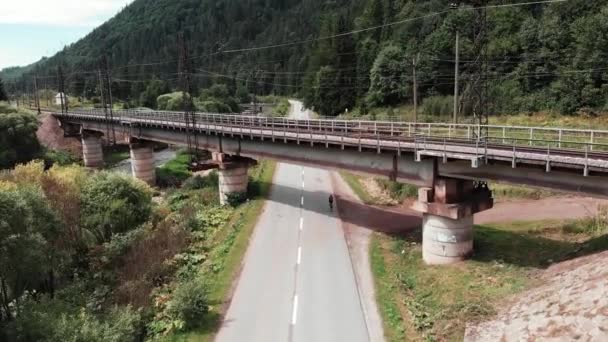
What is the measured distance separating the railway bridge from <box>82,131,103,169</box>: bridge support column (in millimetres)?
47867

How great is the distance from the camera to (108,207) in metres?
39.9

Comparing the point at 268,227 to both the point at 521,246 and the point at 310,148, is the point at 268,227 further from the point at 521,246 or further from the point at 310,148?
the point at 521,246

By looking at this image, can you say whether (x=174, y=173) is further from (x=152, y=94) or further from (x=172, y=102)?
(x=152, y=94)

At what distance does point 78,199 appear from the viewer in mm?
39656

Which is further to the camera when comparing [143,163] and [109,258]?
[143,163]

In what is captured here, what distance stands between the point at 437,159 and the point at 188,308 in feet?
55.9

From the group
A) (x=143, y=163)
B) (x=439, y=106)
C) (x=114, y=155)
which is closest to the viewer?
(x=143, y=163)

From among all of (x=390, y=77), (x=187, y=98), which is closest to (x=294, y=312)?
(x=187, y=98)

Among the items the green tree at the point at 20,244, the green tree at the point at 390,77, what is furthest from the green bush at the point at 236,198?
the green tree at the point at 390,77

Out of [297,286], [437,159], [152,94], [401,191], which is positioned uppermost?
[152,94]

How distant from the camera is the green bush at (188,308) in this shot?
77.2 feet

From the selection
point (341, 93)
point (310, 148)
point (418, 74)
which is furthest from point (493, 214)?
point (341, 93)

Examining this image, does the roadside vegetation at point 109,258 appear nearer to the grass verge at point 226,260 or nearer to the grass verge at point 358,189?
the grass verge at point 226,260

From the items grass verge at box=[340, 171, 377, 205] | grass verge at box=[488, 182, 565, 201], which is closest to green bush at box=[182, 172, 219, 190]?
grass verge at box=[340, 171, 377, 205]
